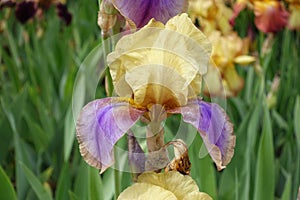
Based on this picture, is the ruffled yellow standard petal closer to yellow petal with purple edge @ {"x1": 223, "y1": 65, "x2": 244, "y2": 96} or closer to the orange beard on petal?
the orange beard on petal

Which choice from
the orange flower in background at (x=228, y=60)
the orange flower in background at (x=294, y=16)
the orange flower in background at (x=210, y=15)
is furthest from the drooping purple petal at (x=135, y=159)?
the orange flower in background at (x=294, y=16)

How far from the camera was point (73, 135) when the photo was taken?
148 centimetres

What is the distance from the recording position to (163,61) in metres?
0.66

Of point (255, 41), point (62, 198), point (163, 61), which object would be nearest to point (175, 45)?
point (163, 61)

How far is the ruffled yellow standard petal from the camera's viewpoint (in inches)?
25.5

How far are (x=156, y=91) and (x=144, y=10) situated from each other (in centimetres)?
10

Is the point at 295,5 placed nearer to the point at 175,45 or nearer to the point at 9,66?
the point at 9,66

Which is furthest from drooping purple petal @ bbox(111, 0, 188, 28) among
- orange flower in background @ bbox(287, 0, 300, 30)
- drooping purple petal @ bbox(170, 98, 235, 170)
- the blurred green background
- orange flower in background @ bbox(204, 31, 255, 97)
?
orange flower in background @ bbox(287, 0, 300, 30)

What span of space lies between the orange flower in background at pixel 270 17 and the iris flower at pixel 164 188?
4.87ft

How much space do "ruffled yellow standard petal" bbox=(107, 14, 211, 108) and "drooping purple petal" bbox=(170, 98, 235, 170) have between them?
0.02 meters

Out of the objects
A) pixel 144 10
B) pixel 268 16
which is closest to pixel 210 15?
pixel 268 16

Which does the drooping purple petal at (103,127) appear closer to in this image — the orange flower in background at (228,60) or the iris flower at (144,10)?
the iris flower at (144,10)

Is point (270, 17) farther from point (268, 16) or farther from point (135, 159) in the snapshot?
point (135, 159)

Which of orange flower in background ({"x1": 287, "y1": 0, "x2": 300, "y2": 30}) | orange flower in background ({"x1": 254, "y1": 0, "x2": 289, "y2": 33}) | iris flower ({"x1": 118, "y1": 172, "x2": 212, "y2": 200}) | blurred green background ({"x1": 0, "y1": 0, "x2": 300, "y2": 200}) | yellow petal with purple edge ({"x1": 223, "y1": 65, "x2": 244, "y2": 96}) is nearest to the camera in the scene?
iris flower ({"x1": 118, "y1": 172, "x2": 212, "y2": 200})
